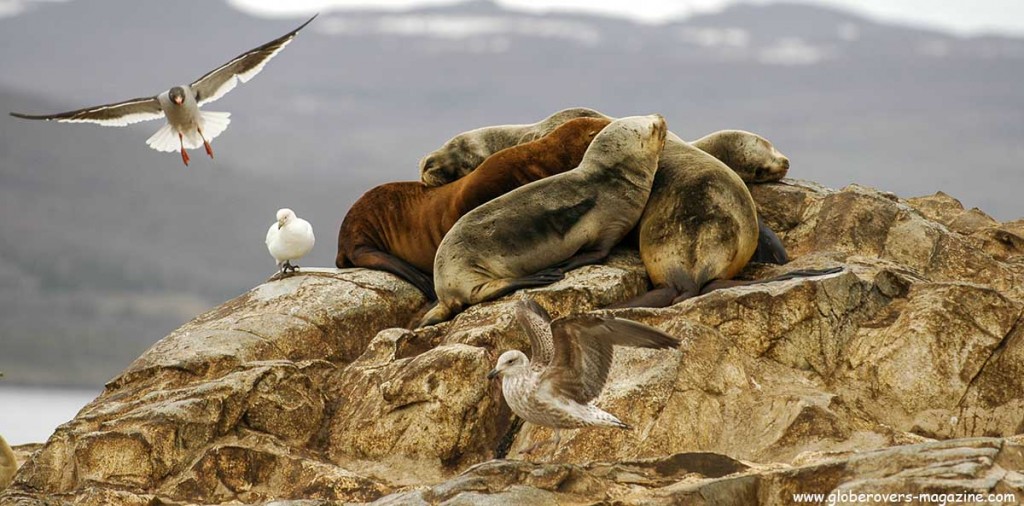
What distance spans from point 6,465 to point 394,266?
357 centimetres

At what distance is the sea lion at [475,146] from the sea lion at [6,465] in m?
4.37

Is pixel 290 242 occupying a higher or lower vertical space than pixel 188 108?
lower

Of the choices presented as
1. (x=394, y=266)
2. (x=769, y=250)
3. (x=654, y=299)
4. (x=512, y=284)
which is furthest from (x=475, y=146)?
(x=654, y=299)

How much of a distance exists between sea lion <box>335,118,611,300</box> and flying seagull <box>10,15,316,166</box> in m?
2.70

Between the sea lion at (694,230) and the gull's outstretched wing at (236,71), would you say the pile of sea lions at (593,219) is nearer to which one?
the sea lion at (694,230)

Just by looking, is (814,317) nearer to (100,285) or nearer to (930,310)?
(930,310)

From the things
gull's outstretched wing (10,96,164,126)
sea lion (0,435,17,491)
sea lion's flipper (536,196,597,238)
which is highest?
gull's outstretched wing (10,96,164,126)

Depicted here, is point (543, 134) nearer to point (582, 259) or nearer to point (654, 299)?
point (582, 259)

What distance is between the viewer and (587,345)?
981 cm

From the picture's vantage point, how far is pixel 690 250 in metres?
13.0

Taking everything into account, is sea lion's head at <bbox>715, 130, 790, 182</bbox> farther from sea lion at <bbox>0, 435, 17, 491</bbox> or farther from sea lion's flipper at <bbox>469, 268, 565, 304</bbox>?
sea lion at <bbox>0, 435, 17, 491</bbox>

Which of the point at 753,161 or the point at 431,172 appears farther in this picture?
the point at 431,172

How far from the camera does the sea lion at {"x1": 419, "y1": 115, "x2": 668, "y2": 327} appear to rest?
43.6ft

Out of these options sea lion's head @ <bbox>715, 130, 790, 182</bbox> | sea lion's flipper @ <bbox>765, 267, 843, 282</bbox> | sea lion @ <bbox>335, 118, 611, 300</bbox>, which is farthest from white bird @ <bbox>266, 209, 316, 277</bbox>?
sea lion's flipper @ <bbox>765, 267, 843, 282</bbox>
